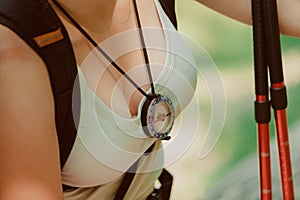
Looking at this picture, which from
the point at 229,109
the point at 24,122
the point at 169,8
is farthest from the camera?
the point at 229,109

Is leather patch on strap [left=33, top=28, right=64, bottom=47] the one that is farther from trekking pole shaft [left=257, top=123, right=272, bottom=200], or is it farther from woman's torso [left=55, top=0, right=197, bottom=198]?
trekking pole shaft [left=257, top=123, right=272, bottom=200]

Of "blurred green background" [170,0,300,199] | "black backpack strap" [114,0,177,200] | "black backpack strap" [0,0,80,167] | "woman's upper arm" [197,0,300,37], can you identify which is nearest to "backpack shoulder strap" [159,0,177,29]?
"black backpack strap" [114,0,177,200]

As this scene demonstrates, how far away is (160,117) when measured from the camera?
751 millimetres

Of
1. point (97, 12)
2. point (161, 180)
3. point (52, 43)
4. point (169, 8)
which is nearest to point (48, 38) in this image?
point (52, 43)

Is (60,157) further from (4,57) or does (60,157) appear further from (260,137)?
(260,137)

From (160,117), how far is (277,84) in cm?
15

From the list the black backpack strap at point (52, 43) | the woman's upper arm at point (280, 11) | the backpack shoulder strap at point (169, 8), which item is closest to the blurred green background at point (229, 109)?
the woman's upper arm at point (280, 11)

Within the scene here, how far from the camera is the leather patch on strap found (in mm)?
596

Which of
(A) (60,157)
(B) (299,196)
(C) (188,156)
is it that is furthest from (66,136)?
(B) (299,196)

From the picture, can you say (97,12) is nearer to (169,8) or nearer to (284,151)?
(169,8)

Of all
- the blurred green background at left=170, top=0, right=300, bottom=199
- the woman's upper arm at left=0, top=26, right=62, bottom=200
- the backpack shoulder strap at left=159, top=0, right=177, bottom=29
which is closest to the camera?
the woman's upper arm at left=0, top=26, right=62, bottom=200

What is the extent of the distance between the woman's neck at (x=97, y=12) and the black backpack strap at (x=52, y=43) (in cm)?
7

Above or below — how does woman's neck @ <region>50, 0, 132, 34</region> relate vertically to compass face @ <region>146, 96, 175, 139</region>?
above

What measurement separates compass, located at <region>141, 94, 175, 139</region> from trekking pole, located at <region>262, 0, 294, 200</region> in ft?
0.44
